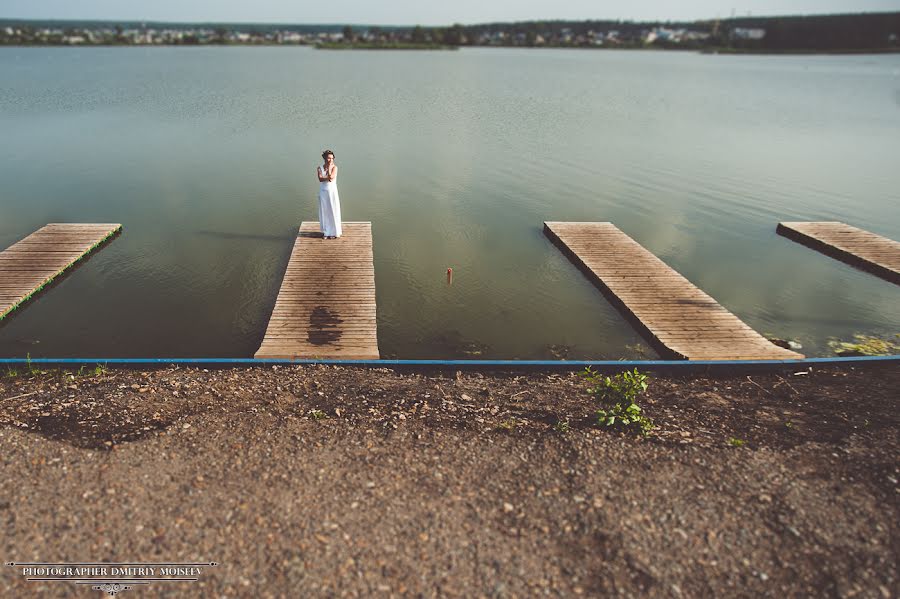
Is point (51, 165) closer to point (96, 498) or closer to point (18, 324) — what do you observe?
point (18, 324)

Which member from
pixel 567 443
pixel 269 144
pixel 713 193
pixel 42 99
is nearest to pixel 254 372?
pixel 567 443

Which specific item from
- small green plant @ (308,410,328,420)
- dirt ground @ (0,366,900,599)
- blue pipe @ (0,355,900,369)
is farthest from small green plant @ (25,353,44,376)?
small green plant @ (308,410,328,420)

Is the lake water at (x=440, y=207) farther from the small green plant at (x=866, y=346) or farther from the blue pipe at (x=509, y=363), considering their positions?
the blue pipe at (x=509, y=363)

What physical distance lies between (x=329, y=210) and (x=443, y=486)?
10390 millimetres

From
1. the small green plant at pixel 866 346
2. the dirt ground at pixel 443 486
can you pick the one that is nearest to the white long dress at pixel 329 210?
the dirt ground at pixel 443 486

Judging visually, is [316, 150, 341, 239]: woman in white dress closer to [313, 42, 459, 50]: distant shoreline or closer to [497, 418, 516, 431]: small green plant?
[497, 418, 516, 431]: small green plant

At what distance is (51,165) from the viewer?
24.4m

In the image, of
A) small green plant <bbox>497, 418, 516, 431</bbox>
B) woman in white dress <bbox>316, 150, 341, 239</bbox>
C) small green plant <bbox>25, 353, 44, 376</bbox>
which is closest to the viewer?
small green plant <bbox>497, 418, 516, 431</bbox>

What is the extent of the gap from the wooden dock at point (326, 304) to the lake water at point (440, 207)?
0.74 meters

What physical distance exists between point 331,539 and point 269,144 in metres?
28.4

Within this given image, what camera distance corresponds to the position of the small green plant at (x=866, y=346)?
36.7 feet

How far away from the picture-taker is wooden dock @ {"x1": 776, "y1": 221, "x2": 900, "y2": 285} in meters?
15.1

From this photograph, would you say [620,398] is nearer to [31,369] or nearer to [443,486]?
[443,486]

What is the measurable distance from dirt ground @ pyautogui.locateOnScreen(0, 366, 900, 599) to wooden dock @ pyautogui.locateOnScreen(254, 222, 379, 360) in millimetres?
974
